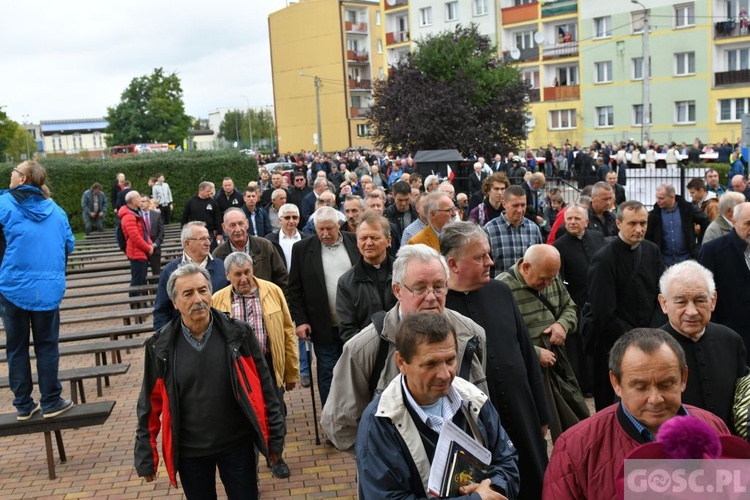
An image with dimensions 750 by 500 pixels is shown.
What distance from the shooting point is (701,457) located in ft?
7.30

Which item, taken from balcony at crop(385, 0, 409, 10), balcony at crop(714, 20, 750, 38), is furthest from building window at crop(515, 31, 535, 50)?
balcony at crop(714, 20, 750, 38)

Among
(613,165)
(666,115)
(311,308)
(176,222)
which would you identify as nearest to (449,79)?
(613,165)

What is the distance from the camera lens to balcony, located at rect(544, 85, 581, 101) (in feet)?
173

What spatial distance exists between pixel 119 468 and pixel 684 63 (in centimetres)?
4627

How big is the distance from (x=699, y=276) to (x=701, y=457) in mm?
2439

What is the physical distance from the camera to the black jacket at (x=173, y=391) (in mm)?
4719

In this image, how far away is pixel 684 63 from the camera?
4688 centimetres

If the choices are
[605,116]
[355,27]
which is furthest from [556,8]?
[355,27]

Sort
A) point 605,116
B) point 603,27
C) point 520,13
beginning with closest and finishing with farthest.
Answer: point 603,27
point 605,116
point 520,13

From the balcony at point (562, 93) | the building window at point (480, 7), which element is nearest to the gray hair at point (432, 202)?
the balcony at point (562, 93)

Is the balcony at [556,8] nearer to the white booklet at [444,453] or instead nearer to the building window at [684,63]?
the building window at [684,63]

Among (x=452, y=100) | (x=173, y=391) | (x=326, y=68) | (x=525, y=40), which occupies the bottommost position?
(x=173, y=391)

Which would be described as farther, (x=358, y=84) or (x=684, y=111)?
(x=358, y=84)

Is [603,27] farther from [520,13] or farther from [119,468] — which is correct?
[119,468]
